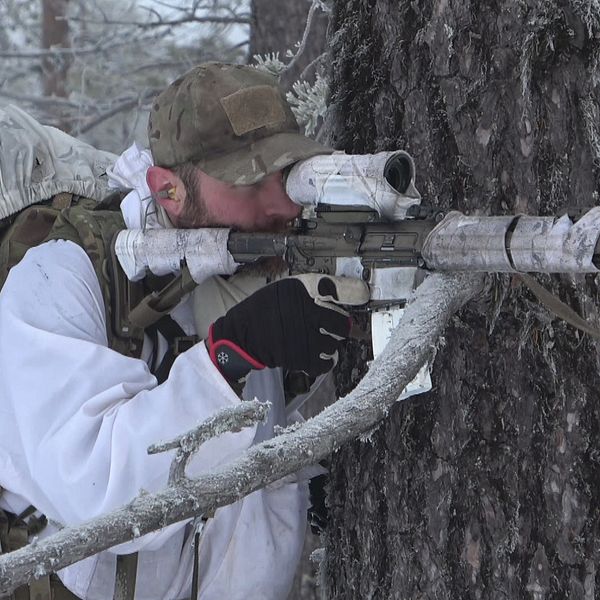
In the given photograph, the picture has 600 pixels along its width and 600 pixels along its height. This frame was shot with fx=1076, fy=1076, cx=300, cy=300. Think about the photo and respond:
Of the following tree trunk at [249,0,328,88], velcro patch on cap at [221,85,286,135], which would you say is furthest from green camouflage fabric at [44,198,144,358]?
tree trunk at [249,0,328,88]

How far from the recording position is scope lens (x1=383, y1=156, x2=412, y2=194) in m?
2.40

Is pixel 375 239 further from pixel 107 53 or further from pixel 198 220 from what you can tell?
pixel 107 53

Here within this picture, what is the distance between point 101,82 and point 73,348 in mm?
7650

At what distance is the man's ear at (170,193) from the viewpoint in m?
2.88

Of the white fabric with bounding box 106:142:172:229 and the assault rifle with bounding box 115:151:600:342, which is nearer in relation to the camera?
the assault rifle with bounding box 115:151:600:342

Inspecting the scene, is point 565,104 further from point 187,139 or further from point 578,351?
point 187,139

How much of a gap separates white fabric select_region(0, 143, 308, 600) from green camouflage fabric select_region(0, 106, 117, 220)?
9.5 inches

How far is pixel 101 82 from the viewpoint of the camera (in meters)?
9.81

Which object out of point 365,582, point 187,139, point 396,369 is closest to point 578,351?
point 396,369

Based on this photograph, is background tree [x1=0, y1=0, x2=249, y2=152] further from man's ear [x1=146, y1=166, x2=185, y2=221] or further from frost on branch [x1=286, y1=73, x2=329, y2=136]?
man's ear [x1=146, y1=166, x2=185, y2=221]

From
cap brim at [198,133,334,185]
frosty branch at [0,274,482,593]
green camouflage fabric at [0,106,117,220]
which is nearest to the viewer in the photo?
frosty branch at [0,274,482,593]

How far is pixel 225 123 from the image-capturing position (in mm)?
2852

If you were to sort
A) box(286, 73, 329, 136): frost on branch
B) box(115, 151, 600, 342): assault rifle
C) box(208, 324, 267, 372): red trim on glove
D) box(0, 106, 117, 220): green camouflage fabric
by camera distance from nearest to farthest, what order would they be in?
box(115, 151, 600, 342): assault rifle
box(208, 324, 267, 372): red trim on glove
box(0, 106, 117, 220): green camouflage fabric
box(286, 73, 329, 136): frost on branch

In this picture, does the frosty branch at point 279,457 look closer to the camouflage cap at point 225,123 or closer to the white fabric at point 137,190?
the camouflage cap at point 225,123
